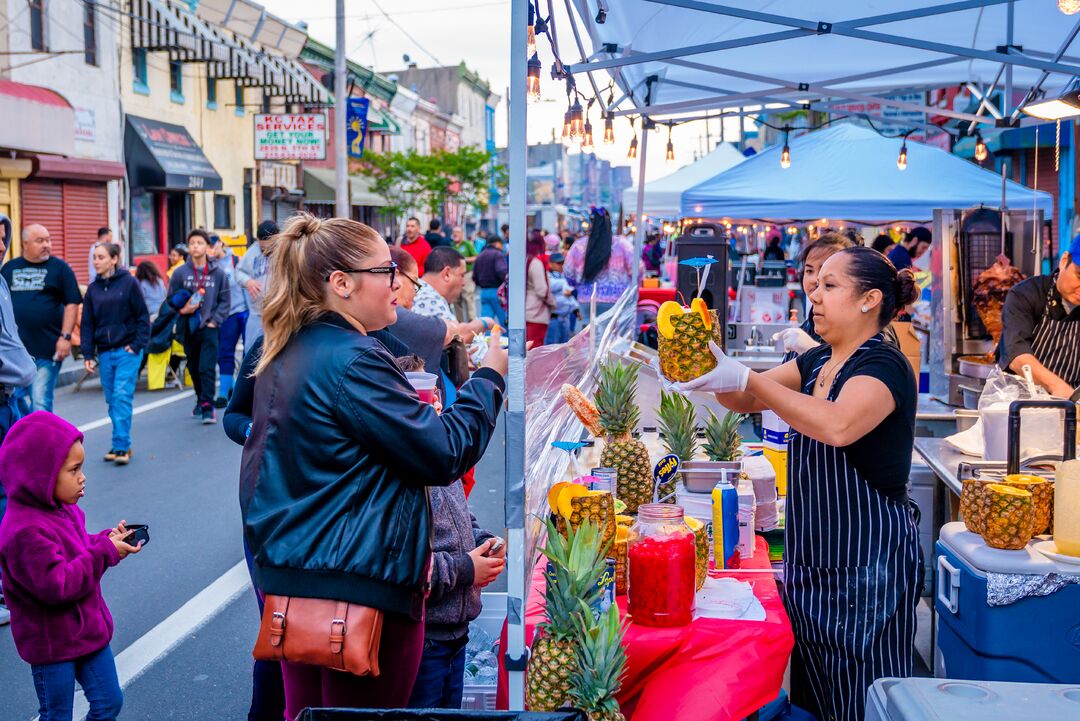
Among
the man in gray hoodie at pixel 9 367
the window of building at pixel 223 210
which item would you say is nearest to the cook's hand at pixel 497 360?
the man in gray hoodie at pixel 9 367

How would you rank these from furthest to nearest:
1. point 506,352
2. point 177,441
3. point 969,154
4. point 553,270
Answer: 1. point 969,154
2. point 553,270
3. point 177,441
4. point 506,352

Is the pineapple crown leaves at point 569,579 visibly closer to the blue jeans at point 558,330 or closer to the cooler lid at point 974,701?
the cooler lid at point 974,701

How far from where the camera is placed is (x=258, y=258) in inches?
448

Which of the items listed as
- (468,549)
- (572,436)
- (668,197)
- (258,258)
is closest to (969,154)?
(668,197)

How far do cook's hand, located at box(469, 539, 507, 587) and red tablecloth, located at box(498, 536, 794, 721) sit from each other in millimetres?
162

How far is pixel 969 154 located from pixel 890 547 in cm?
2430

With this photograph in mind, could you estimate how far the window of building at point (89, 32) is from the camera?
22.6m

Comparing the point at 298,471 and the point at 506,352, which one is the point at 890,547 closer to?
the point at 506,352

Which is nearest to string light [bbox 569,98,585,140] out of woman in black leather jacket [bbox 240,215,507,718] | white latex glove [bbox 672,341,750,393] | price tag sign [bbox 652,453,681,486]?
price tag sign [bbox 652,453,681,486]

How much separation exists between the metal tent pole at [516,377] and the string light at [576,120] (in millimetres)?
4730

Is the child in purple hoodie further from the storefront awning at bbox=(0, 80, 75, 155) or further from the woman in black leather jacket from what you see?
the storefront awning at bbox=(0, 80, 75, 155)

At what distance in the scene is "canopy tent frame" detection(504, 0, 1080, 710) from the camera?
286cm

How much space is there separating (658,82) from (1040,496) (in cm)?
550

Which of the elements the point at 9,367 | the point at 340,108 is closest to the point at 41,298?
the point at 9,367
